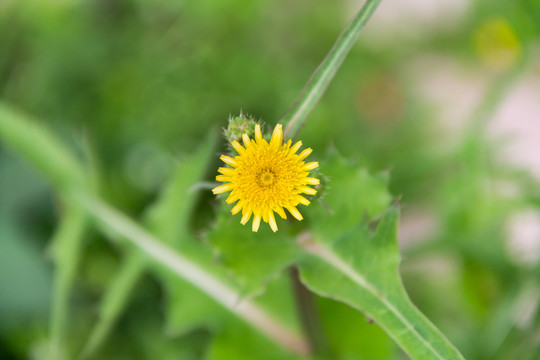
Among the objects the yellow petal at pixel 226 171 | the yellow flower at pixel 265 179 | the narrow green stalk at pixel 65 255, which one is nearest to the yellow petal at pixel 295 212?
the yellow flower at pixel 265 179

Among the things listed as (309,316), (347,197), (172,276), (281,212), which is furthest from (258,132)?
(172,276)

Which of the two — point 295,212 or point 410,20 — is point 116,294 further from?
point 410,20

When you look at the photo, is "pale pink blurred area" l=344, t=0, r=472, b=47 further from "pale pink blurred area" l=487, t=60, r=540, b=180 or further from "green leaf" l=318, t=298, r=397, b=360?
"green leaf" l=318, t=298, r=397, b=360

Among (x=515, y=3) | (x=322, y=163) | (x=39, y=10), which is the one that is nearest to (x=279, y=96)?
(x=515, y=3)

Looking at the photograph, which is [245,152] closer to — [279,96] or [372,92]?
[279,96]

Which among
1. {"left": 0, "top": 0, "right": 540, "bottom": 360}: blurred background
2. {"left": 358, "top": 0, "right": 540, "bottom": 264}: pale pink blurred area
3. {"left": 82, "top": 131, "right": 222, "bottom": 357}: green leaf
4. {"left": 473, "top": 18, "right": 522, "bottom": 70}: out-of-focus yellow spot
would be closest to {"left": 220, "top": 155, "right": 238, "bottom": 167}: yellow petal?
{"left": 82, "top": 131, "right": 222, "bottom": 357}: green leaf

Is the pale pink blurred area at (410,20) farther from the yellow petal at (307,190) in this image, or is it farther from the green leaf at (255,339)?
the yellow petal at (307,190)
